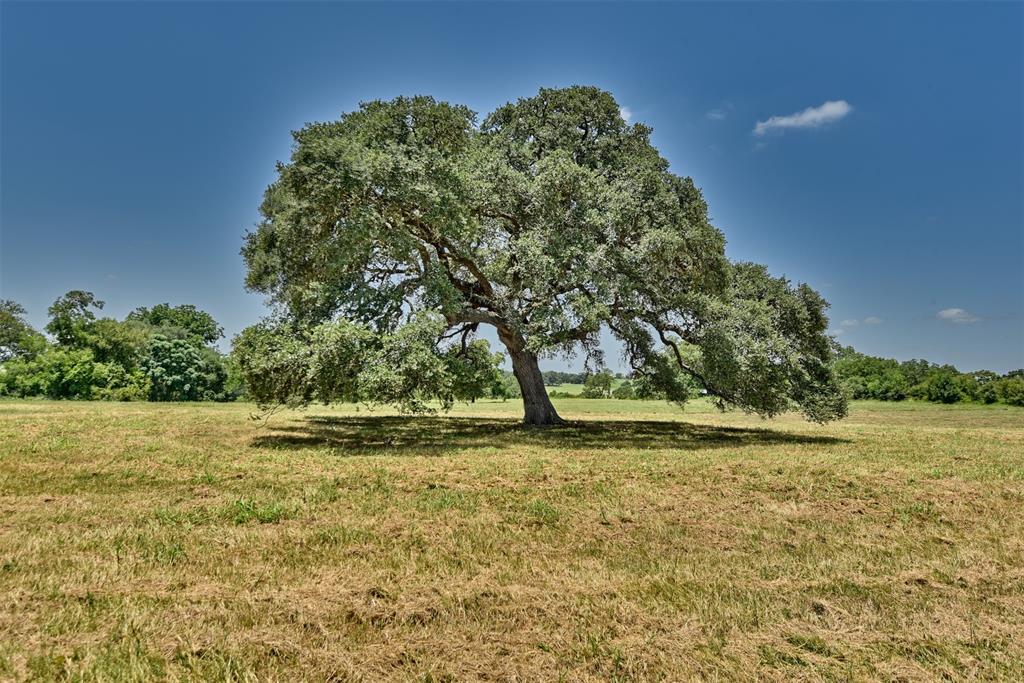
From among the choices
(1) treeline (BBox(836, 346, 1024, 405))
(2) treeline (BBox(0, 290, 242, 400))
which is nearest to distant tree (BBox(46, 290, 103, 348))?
(2) treeline (BBox(0, 290, 242, 400))

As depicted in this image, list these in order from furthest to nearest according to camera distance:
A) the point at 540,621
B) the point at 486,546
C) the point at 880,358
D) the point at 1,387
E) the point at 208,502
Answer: the point at 880,358, the point at 1,387, the point at 208,502, the point at 486,546, the point at 540,621

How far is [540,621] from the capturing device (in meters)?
3.78

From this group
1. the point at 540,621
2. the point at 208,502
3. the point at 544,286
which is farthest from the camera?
the point at 544,286

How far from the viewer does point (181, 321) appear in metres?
77.6

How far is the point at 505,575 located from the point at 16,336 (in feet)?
277

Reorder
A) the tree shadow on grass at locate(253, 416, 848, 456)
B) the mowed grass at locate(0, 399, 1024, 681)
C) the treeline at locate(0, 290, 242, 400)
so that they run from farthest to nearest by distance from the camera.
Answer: the treeline at locate(0, 290, 242, 400), the tree shadow on grass at locate(253, 416, 848, 456), the mowed grass at locate(0, 399, 1024, 681)

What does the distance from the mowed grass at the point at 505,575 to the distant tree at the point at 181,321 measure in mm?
71608

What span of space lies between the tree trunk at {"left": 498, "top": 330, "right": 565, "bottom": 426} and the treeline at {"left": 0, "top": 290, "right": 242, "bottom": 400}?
44.0m

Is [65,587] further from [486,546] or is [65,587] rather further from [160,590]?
[486,546]

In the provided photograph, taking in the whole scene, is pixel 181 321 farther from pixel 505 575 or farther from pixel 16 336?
pixel 505 575

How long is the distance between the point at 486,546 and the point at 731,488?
16.9ft

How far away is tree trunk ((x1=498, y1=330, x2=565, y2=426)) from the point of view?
22531 millimetres

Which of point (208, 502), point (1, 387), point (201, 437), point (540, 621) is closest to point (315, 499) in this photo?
point (208, 502)

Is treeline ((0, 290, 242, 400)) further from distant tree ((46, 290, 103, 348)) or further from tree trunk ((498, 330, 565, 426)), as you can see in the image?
tree trunk ((498, 330, 565, 426))
